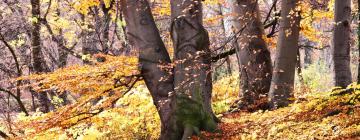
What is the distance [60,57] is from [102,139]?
30.7 ft

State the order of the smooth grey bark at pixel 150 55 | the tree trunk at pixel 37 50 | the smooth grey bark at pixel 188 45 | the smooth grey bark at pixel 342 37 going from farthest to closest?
the tree trunk at pixel 37 50
the smooth grey bark at pixel 150 55
the smooth grey bark at pixel 188 45
the smooth grey bark at pixel 342 37

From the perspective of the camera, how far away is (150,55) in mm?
7184

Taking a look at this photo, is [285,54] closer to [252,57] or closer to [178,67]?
[252,57]

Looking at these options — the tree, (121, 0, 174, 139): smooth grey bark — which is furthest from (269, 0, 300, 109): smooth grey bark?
(121, 0, 174, 139): smooth grey bark

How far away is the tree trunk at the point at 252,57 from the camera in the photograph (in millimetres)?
9242

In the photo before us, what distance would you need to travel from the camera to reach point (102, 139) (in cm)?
793

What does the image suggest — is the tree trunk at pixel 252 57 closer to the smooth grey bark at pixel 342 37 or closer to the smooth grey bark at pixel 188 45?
the smooth grey bark at pixel 188 45

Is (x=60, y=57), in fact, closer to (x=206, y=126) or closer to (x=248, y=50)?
(x=248, y=50)

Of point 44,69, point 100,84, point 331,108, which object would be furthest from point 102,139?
point 44,69

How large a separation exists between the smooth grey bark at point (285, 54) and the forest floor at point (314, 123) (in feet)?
4.11

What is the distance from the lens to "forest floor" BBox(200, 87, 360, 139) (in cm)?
528

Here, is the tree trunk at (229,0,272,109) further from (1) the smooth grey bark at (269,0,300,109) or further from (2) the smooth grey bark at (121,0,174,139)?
(2) the smooth grey bark at (121,0,174,139)

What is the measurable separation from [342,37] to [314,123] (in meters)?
1.39

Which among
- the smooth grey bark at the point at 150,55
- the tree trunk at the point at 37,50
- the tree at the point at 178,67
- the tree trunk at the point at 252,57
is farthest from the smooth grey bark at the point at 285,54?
the tree trunk at the point at 37,50
